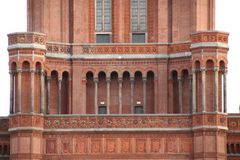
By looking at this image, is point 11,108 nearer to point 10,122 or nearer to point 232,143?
point 10,122

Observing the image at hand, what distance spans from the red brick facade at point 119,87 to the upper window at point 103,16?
28cm

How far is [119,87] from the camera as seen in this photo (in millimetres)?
144875

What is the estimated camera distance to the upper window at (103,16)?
146250 millimetres

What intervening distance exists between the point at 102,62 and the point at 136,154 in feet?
25.3

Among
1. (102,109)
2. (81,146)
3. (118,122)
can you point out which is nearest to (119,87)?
(102,109)

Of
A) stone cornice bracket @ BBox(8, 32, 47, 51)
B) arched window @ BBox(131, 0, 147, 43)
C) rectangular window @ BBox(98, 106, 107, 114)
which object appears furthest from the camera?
arched window @ BBox(131, 0, 147, 43)

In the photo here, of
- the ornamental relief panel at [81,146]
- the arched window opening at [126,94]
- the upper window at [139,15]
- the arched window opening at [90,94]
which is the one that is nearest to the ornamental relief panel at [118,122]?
the ornamental relief panel at [81,146]

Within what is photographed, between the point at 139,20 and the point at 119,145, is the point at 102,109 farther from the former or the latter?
the point at 139,20

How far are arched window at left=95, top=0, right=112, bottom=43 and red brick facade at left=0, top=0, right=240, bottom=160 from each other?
231 mm

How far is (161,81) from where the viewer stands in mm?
144750

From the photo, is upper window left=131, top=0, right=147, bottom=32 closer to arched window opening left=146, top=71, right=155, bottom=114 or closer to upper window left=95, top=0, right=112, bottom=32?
upper window left=95, top=0, right=112, bottom=32

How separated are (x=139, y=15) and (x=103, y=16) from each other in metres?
2.19

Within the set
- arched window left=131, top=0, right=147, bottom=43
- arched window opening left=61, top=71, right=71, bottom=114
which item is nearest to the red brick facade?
arched window opening left=61, top=71, right=71, bottom=114

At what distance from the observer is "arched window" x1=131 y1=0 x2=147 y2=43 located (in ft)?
479
